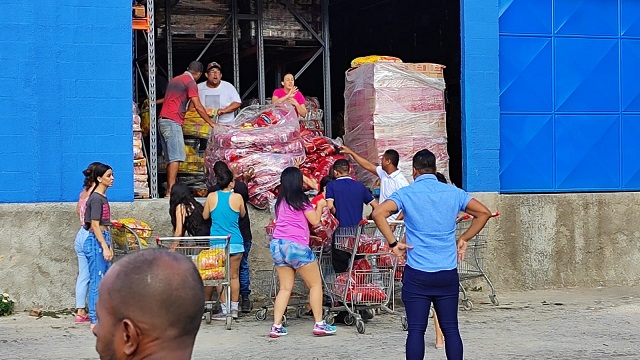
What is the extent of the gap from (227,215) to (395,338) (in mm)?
2255

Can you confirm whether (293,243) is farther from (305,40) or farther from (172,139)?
(305,40)

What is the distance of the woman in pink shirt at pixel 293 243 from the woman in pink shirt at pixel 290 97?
3648 mm

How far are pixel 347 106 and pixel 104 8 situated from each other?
3.68 meters

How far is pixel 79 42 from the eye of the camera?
11258 millimetres

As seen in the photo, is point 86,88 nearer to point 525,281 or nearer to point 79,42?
point 79,42

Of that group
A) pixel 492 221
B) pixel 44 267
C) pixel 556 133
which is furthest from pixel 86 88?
pixel 556 133

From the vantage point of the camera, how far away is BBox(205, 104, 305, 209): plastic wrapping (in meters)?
11.9

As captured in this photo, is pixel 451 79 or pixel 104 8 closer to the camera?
pixel 104 8

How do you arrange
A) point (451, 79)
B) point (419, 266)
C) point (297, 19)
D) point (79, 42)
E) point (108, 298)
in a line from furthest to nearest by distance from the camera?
point (451, 79), point (297, 19), point (79, 42), point (419, 266), point (108, 298)

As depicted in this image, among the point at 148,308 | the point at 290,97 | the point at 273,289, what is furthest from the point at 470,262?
the point at 148,308

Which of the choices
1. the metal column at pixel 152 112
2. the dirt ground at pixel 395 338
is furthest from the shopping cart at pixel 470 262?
the metal column at pixel 152 112

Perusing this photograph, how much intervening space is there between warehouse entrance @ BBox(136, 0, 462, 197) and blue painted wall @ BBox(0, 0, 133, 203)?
123 inches

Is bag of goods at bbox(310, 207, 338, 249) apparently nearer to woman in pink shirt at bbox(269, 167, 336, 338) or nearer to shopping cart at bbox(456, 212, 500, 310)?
woman in pink shirt at bbox(269, 167, 336, 338)

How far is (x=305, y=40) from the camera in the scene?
592 inches
